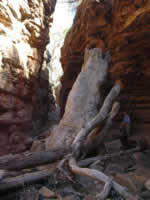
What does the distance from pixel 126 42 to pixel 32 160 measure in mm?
5239

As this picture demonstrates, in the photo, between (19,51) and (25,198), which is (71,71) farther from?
(25,198)

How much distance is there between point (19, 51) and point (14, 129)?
4.28m

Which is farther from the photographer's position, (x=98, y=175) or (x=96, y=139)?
(x=96, y=139)

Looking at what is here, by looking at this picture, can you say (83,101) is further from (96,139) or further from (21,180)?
(21,180)

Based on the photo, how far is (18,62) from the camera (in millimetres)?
9484

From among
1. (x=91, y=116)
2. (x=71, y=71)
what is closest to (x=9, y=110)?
(x=71, y=71)

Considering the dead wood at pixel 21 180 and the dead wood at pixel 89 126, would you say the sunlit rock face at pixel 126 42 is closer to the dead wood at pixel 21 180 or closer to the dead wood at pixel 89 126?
the dead wood at pixel 89 126

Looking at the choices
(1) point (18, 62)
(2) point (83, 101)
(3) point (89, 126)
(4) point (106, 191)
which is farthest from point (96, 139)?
(1) point (18, 62)

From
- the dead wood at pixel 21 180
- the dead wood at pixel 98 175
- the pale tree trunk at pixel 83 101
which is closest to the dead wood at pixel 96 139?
the pale tree trunk at pixel 83 101

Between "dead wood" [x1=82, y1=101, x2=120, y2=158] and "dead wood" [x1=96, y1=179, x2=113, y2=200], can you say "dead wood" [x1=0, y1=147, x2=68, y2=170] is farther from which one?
"dead wood" [x1=96, y1=179, x2=113, y2=200]

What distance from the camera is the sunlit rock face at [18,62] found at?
878 centimetres

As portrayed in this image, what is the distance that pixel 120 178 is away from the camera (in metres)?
3.42

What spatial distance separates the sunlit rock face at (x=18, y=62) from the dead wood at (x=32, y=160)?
558cm

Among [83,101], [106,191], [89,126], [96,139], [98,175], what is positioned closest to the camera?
[106,191]
